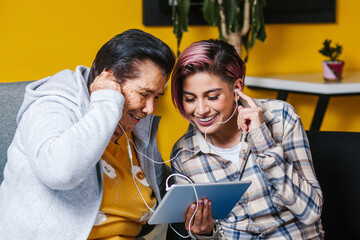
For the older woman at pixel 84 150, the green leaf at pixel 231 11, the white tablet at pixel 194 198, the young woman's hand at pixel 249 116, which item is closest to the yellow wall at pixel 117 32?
the green leaf at pixel 231 11

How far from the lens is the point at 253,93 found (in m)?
3.12

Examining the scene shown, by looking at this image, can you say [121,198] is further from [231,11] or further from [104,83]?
[231,11]

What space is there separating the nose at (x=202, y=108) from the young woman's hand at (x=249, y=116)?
11 centimetres

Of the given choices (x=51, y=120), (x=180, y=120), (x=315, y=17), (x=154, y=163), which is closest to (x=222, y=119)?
(x=154, y=163)

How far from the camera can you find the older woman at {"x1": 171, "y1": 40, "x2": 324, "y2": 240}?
4.99ft

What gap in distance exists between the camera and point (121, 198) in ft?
4.87

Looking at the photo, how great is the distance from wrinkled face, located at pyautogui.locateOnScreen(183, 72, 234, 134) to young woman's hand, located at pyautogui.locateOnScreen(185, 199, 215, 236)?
258 millimetres

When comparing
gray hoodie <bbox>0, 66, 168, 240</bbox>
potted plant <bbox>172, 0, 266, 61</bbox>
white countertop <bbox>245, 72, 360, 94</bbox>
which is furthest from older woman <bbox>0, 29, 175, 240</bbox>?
white countertop <bbox>245, 72, 360, 94</bbox>

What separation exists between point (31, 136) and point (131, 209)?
44 cm

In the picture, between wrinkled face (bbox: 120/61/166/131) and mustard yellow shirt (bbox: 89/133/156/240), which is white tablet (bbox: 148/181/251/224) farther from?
wrinkled face (bbox: 120/61/166/131)

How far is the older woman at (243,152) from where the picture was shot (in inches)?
59.9

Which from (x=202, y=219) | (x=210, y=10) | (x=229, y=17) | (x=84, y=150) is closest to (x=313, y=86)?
(x=229, y=17)

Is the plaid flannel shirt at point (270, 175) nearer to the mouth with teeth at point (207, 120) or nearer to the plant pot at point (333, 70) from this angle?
the mouth with teeth at point (207, 120)

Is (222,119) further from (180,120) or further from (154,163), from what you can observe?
(180,120)
